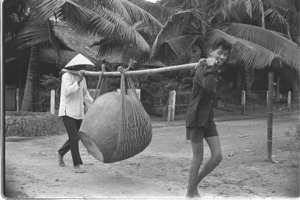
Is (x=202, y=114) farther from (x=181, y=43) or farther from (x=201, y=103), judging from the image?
(x=181, y=43)

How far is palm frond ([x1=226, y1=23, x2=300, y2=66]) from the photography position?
46.6ft

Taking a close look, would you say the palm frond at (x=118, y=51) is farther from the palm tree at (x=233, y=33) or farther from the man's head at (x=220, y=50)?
the man's head at (x=220, y=50)

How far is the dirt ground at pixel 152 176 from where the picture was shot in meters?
4.23

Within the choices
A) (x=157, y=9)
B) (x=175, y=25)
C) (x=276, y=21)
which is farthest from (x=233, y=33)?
(x=276, y=21)

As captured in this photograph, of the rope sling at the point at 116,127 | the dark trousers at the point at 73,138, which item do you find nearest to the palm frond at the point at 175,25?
the dark trousers at the point at 73,138

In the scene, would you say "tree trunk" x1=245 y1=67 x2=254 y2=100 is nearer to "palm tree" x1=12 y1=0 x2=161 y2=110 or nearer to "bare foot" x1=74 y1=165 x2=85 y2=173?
"palm tree" x1=12 y1=0 x2=161 y2=110

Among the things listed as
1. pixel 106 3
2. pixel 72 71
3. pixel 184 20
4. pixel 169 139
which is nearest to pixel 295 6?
pixel 184 20

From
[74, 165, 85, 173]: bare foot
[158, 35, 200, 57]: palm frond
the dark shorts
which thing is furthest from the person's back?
[158, 35, 200, 57]: palm frond

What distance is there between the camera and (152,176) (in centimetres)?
506

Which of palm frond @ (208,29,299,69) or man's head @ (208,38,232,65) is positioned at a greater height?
palm frond @ (208,29,299,69)

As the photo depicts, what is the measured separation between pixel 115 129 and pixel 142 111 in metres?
0.46

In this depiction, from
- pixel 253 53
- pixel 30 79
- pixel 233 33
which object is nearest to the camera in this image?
pixel 30 79

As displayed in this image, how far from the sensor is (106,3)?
11.5 meters

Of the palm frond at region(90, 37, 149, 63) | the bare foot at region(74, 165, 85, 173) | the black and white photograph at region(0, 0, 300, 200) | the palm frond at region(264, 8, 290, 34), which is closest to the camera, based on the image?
the black and white photograph at region(0, 0, 300, 200)
